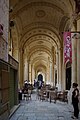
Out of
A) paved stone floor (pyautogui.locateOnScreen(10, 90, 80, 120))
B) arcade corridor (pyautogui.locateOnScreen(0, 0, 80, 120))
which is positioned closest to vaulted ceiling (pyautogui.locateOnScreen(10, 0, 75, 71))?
arcade corridor (pyautogui.locateOnScreen(0, 0, 80, 120))

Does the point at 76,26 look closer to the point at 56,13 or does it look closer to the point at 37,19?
the point at 56,13

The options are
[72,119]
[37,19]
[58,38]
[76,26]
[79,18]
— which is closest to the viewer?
[72,119]

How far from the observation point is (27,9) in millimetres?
22266

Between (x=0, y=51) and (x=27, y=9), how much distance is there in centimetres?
1393

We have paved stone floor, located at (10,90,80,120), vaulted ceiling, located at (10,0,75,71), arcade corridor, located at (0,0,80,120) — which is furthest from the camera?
vaulted ceiling, located at (10,0,75,71)

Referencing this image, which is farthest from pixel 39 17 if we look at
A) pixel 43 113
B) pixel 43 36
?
pixel 43 113

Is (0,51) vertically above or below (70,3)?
below

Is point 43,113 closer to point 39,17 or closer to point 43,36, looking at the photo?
point 39,17

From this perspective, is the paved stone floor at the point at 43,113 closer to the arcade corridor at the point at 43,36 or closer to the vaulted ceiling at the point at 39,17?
the arcade corridor at the point at 43,36

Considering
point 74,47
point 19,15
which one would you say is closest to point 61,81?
point 19,15

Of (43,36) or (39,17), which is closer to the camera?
(39,17)

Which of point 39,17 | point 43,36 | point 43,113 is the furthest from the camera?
point 43,36

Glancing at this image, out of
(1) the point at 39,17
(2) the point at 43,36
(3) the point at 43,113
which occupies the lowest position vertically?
(3) the point at 43,113

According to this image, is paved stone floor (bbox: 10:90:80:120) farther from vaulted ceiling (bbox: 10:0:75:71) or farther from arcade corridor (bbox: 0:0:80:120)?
vaulted ceiling (bbox: 10:0:75:71)
